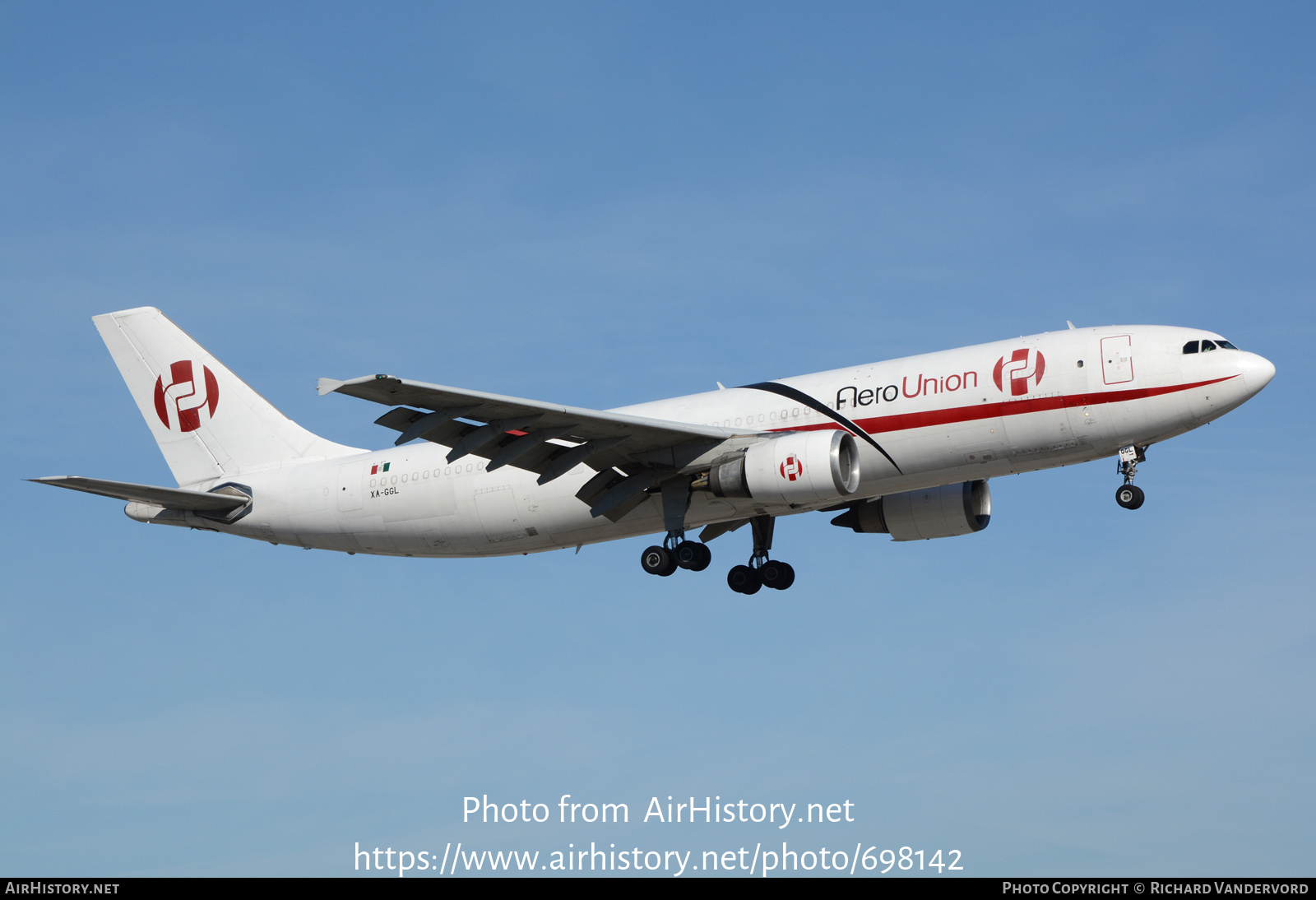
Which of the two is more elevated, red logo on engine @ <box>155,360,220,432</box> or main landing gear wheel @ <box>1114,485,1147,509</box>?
red logo on engine @ <box>155,360,220,432</box>

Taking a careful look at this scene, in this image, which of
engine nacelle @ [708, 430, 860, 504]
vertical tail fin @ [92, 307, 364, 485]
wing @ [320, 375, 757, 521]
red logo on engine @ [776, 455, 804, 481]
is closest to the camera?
wing @ [320, 375, 757, 521]

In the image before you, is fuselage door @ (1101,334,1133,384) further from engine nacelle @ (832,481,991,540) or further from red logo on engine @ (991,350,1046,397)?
engine nacelle @ (832,481,991,540)

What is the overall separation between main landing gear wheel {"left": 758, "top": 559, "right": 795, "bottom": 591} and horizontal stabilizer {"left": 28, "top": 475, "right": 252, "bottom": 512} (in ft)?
44.8

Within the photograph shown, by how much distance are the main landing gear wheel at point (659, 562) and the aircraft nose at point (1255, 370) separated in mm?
13075

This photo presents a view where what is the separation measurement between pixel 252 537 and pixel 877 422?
1707cm

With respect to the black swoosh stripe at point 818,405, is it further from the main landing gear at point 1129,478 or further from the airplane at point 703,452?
the main landing gear at point 1129,478

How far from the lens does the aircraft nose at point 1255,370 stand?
2791 centimetres

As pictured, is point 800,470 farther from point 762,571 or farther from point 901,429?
point 762,571

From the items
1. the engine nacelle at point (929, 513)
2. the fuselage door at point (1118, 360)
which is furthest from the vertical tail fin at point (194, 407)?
the fuselage door at point (1118, 360)

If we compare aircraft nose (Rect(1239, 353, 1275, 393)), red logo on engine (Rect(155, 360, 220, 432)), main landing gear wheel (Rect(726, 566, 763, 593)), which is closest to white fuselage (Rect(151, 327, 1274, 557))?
aircraft nose (Rect(1239, 353, 1275, 393))

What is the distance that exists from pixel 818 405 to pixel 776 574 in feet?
19.1

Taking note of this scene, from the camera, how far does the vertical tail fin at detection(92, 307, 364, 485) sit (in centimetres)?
3766

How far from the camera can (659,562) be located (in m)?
32.5

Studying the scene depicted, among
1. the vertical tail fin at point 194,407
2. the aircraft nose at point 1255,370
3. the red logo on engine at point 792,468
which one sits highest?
the vertical tail fin at point 194,407
